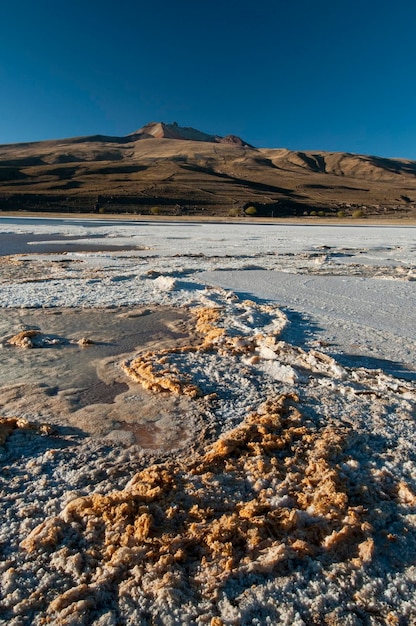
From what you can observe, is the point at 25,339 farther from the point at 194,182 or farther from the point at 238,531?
the point at 194,182

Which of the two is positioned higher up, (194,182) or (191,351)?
(194,182)

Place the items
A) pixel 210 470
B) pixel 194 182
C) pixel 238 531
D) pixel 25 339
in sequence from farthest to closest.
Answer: pixel 194 182 < pixel 25 339 < pixel 210 470 < pixel 238 531

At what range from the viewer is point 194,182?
69188 millimetres

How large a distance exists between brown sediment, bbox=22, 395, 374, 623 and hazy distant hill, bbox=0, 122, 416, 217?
41.4 meters

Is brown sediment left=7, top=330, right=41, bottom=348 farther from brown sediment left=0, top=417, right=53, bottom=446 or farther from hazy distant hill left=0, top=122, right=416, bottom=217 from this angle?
hazy distant hill left=0, top=122, right=416, bottom=217

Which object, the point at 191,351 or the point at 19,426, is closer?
the point at 19,426

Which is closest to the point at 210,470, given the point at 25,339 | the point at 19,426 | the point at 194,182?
the point at 19,426

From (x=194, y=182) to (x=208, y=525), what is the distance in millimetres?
70671

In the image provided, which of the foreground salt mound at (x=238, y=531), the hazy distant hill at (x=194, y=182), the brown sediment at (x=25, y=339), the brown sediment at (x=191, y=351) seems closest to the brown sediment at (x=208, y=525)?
the foreground salt mound at (x=238, y=531)

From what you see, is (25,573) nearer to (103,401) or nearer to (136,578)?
(136,578)

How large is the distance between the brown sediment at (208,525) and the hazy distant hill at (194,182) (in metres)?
41.4

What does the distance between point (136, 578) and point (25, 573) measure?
44 cm

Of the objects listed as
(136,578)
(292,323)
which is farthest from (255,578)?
(292,323)

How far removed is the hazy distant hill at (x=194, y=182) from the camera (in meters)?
48.1
